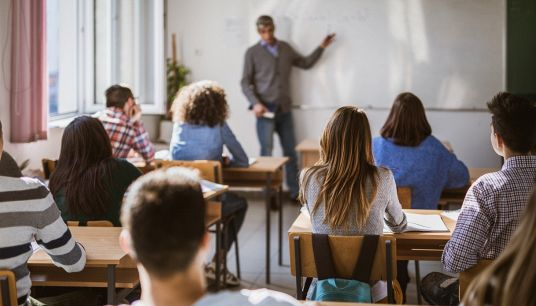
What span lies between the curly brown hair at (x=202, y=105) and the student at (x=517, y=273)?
3.73m

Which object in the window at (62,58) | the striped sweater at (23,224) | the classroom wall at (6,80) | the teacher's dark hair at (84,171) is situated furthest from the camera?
the window at (62,58)

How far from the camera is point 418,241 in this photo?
3.45 metres

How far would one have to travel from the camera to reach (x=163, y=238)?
1623 millimetres

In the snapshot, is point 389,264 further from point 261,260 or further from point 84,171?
point 261,260

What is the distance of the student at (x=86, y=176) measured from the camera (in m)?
3.71

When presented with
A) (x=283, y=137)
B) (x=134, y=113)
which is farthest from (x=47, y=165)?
(x=283, y=137)

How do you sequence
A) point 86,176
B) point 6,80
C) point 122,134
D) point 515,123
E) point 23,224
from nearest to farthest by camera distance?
point 23,224 → point 515,123 → point 86,176 → point 6,80 → point 122,134

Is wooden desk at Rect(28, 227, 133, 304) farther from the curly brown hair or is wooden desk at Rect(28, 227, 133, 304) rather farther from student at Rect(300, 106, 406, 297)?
the curly brown hair

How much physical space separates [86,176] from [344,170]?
124cm

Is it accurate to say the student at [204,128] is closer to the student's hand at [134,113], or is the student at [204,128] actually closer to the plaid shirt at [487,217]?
the student's hand at [134,113]

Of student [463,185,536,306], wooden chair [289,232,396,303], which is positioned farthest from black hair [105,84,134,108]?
student [463,185,536,306]

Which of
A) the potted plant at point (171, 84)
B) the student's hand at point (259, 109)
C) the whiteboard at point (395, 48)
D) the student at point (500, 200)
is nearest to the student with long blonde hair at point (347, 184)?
the student at point (500, 200)

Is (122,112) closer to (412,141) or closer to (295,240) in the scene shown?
(412,141)

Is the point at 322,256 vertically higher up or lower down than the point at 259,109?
lower down
